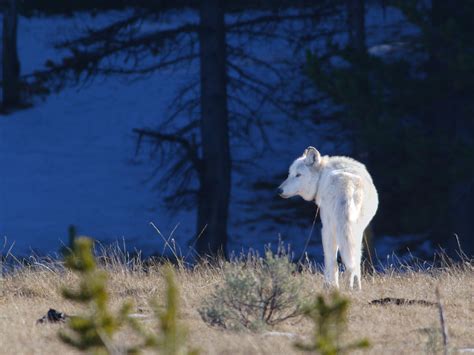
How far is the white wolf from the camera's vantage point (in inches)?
338

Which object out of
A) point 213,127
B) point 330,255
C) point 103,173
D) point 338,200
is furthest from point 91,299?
point 103,173

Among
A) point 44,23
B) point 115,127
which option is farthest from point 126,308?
point 44,23

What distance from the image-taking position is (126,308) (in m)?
4.10

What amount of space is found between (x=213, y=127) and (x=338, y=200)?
9763 millimetres

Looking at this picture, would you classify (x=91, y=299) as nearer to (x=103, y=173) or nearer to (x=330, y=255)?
(x=330, y=255)

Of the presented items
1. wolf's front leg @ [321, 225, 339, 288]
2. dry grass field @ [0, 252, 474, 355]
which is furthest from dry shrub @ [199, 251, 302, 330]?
wolf's front leg @ [321, 225, 339, 288]

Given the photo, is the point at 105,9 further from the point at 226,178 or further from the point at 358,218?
the point at 358,218

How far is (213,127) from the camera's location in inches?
717

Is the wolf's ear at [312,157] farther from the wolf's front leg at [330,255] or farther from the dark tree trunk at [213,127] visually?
the dark tree trunk at [213,127]

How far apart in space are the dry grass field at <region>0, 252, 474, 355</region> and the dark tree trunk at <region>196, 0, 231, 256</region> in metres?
8.15

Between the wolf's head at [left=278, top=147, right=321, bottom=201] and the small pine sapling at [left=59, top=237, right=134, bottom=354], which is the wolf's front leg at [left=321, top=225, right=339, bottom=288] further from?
the small pine sapling at [left=59, top=237, right=134, bottom=354]

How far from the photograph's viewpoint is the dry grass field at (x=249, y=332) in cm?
597

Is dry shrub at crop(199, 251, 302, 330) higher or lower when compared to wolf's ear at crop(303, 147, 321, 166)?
lower

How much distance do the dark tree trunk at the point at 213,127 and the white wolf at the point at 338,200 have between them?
346 inches
